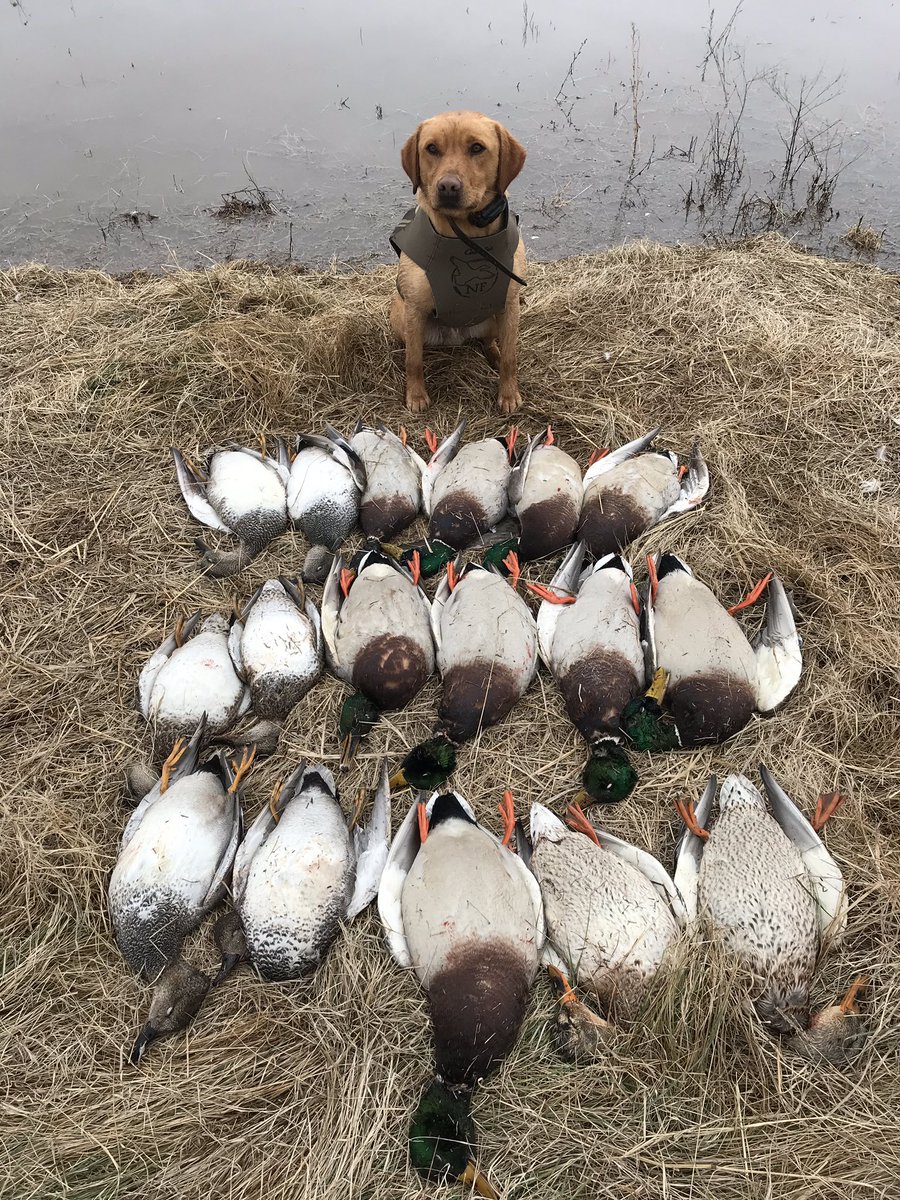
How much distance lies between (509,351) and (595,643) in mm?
2067

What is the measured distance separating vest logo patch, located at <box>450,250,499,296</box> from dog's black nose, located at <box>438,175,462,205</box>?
32 cm

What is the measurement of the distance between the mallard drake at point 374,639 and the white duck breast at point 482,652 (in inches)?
5.1

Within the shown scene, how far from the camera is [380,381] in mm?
4715

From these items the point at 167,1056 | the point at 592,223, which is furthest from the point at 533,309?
the point at 167,1056

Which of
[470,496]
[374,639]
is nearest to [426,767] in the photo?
[374,639]

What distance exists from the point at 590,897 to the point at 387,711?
3.69 feet

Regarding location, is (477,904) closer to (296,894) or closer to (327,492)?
(296,894)

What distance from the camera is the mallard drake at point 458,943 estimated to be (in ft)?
6.90

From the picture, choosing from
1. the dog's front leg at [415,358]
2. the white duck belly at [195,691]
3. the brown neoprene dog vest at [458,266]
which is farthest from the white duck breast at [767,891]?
the dog's front leg at [415,358]

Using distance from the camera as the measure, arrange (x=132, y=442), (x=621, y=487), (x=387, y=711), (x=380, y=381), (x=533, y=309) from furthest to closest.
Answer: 1. (x=533, y=309)
2. (x=380, y=381)
3. (x=132, y=442)
4. (x=621, y=487)
5. (x=387, y=711)

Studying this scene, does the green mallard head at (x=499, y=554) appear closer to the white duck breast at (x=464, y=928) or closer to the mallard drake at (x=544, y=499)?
the mallard drake at (x=544, y=499)

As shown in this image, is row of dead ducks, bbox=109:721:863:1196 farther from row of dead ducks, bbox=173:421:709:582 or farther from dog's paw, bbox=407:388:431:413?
dog's paw, bbox=407:388:431:413

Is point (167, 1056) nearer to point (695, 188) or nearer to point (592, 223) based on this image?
point (592, 223)

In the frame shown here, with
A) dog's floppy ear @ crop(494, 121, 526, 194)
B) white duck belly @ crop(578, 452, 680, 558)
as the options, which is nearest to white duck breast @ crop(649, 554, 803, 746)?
white duck belly @ crop(578, 452, 680, 558)
